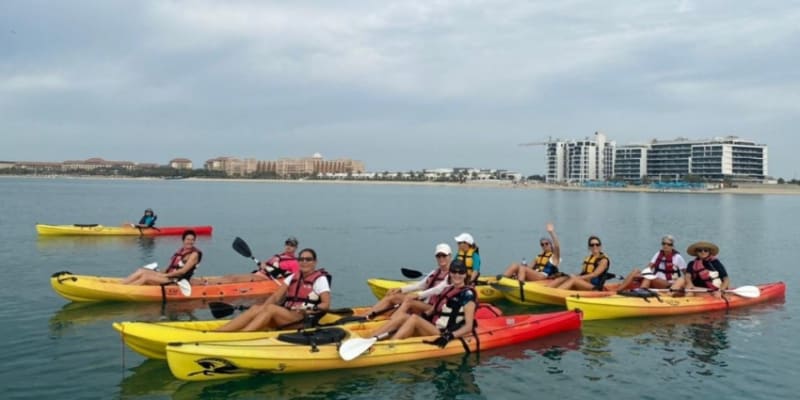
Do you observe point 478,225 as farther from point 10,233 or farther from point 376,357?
point 376,357

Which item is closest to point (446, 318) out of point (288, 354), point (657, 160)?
point (288, 354)

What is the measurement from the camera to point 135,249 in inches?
1092

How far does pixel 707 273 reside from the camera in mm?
15617

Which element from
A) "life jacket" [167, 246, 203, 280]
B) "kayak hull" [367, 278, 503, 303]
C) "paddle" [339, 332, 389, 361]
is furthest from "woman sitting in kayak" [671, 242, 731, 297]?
"life jacket" [167, 246, 203, 280]

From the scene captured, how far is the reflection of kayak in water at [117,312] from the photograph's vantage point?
45.4ft

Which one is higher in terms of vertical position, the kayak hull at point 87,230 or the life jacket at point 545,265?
the life jacket at point 545,265

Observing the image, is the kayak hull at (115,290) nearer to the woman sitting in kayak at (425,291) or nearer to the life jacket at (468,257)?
the life jacket at (468,257)

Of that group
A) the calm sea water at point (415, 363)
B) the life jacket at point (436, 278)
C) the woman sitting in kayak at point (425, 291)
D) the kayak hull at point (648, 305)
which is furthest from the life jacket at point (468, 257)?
the life jacket at point (436, 278)

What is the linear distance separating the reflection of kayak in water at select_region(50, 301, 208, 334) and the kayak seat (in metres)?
5.20

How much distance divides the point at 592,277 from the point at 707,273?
286 cm

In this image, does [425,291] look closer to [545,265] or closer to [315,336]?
[315,336]

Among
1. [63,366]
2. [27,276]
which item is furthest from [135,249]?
[63,366]

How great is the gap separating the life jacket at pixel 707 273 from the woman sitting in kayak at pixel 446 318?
24.2 feet

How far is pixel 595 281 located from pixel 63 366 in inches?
449
